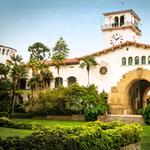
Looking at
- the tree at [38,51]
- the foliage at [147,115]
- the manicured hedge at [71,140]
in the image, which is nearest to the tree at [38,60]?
the tree at [38,51]

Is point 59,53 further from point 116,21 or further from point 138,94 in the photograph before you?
→ point 116,21

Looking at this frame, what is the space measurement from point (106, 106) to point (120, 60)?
17.7ft

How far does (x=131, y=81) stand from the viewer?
124ft

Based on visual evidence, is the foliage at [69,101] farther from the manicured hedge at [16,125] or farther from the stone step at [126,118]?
the manicured hedge at [16,125]

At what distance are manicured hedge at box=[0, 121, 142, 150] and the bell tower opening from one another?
84.0ft

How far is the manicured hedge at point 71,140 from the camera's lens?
10086 mm

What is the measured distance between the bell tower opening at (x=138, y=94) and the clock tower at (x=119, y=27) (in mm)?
6443

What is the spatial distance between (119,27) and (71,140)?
36.6 metres

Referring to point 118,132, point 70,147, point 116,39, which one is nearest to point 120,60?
point 116,39

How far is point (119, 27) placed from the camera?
46375 millimetres

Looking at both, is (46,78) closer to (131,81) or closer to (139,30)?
(131,81)

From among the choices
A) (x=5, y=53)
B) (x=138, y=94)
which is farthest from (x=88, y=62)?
(x=5, y=53)

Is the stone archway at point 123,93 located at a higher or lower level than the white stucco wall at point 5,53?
lower

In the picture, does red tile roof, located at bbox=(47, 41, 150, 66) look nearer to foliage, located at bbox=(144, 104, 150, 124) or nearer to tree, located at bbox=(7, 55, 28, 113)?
tree, located at bbox=(7, 55, 28, 113)
